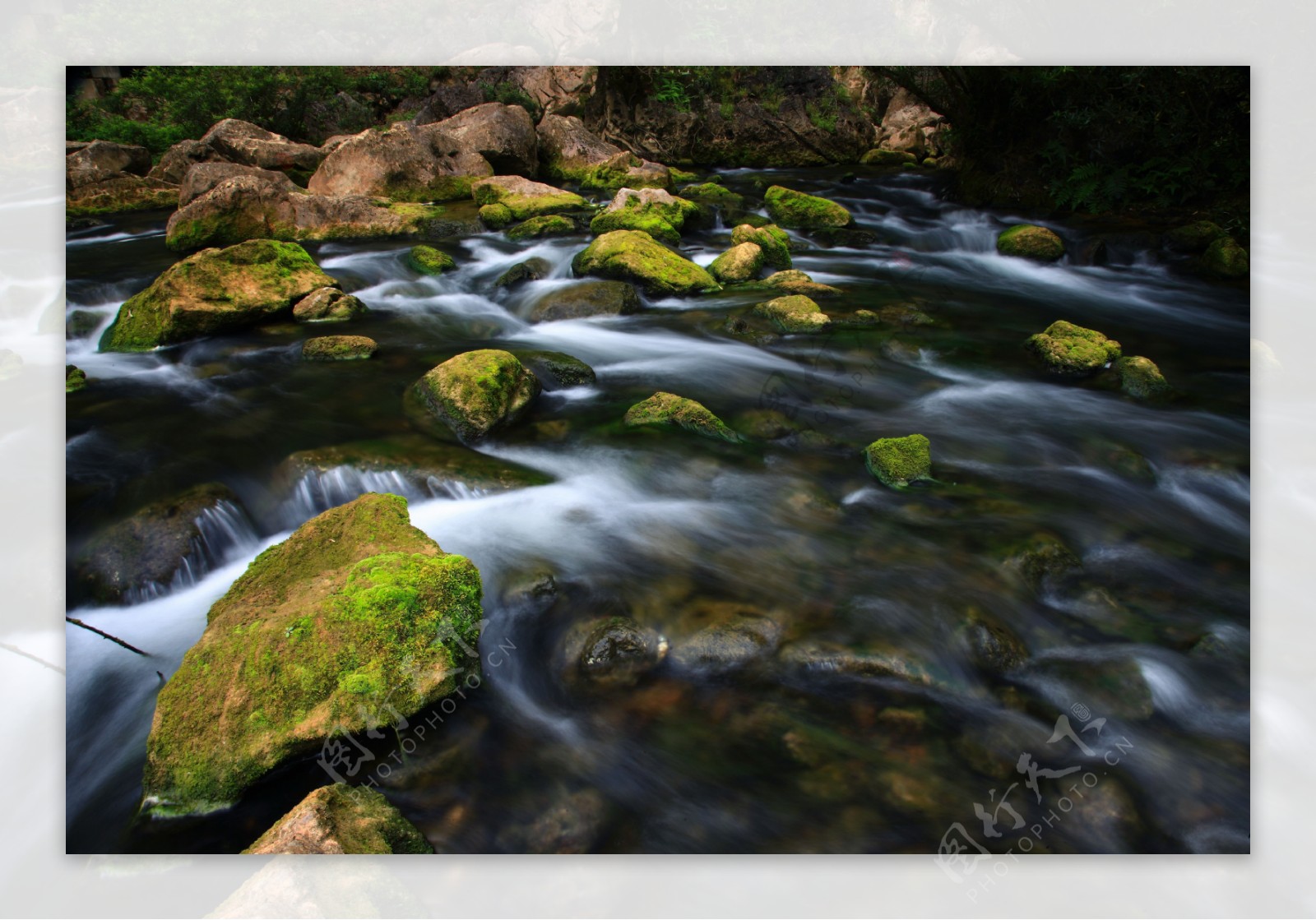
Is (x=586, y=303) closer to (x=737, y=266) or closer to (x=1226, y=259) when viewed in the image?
(x=737, y=266)

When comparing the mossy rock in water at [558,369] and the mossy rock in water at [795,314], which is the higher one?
the mossy rock in water at [795,314]

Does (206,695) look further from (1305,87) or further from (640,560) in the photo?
(1305,87)

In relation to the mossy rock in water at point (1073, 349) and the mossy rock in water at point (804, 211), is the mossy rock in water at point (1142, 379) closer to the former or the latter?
the mossy rock in water at point (1073, 349)

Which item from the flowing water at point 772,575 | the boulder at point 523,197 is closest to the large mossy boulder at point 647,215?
the boulder at point 523,197

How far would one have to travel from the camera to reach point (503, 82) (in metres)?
12.8

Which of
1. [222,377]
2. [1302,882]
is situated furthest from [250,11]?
[1302,882]

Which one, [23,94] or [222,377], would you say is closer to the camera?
[23,94]

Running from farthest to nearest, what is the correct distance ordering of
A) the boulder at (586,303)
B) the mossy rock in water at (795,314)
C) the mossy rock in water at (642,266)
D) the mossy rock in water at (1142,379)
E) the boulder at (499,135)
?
1. the boulder at (499,135)
2. the mossy rock in water at (642,266)
3. the boulder at (586,303)
4. the mossy rock in water at (795,314)
5. the mossy rock in water at (1142,379)

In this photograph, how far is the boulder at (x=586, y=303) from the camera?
6105mm

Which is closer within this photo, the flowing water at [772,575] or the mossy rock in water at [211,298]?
the flowing water at [772,575]

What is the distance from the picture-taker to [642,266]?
6.64 m

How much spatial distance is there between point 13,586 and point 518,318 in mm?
3749

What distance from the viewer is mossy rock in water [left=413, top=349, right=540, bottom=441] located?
409 cm

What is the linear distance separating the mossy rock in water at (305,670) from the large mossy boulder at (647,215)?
600 centimetres
